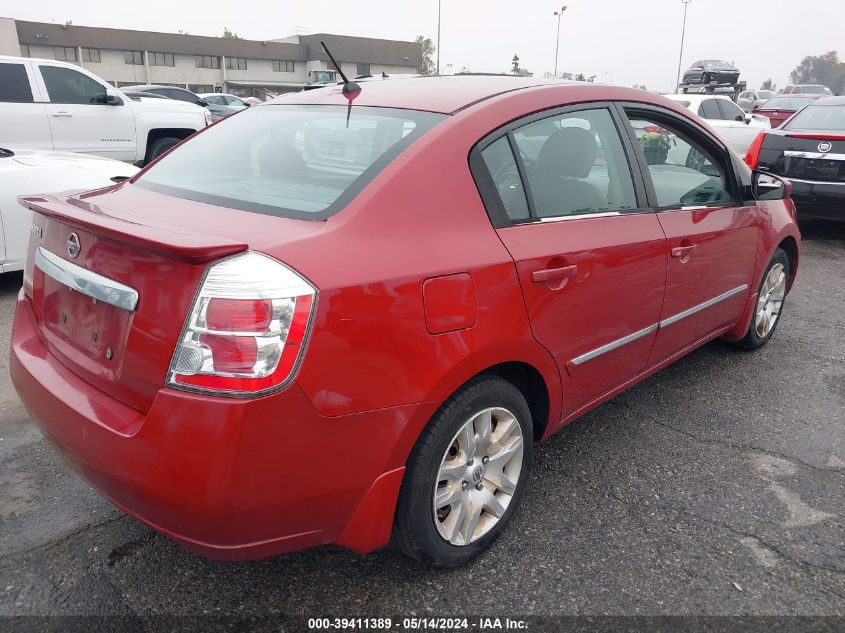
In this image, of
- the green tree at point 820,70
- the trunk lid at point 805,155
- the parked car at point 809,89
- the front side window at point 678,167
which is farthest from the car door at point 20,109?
the green tree at point 820,70

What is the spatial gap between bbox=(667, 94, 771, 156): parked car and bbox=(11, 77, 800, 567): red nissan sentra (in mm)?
9649

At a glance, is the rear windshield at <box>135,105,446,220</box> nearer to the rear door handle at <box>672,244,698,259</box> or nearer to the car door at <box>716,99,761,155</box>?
the rear door handle at <box>672,244,698,259</box>

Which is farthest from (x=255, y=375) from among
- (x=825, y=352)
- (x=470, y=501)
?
(x=825, y=352)

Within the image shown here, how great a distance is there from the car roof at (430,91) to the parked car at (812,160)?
5146mm

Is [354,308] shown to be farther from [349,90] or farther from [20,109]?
[20,109]

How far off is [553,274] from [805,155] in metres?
6.09

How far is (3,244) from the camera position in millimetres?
4910

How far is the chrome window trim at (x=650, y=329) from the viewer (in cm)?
267

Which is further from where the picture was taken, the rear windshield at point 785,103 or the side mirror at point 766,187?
the rear windshield at point 785,103

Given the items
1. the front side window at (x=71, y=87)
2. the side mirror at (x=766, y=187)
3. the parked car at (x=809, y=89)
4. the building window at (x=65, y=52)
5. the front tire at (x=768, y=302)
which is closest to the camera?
the side mirror at (x=766, y=187)

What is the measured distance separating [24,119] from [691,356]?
8.55 metres

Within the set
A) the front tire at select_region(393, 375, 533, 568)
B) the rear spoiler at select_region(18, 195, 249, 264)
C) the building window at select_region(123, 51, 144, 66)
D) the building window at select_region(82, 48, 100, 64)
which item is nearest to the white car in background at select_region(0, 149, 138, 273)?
the rear spoiler at select_region(18, 195, 249, 264)

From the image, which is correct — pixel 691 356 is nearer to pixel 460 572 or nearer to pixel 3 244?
pixel 460 572

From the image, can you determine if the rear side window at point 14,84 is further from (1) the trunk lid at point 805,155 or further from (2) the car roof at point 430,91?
(1) the trunk lid at point 805,155
